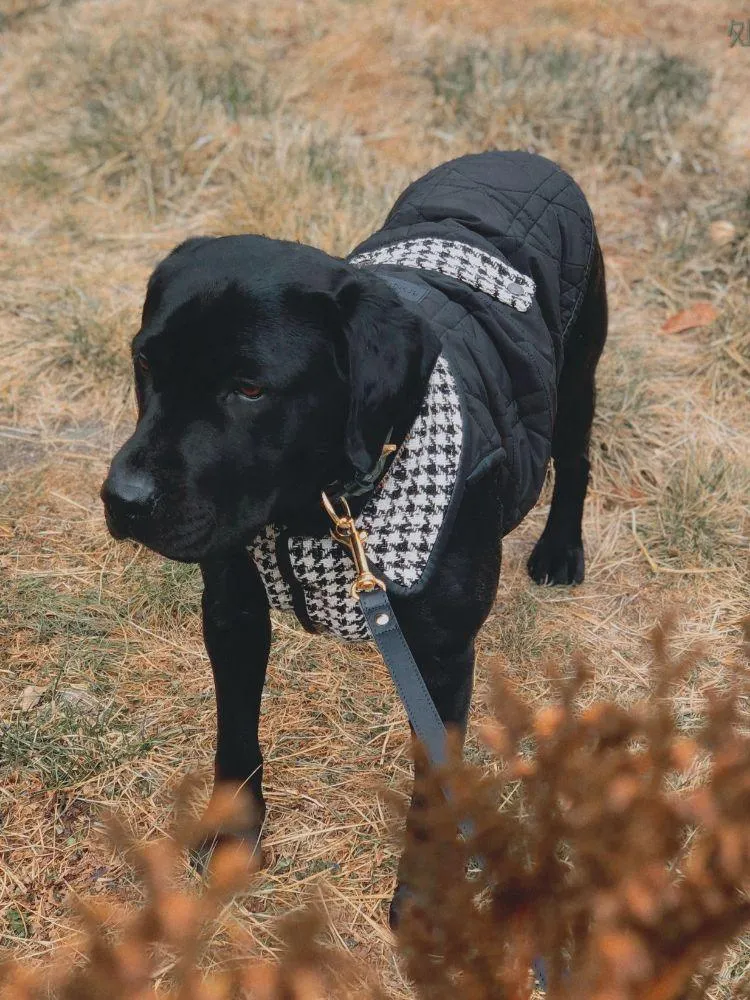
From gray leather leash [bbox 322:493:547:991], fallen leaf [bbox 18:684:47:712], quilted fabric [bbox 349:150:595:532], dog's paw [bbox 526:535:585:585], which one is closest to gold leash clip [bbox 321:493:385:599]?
gray leather leash [bbox 322:493:547:991]

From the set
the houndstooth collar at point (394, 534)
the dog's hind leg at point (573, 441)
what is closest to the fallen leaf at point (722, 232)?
the dog's hind leg at point (573, 441)

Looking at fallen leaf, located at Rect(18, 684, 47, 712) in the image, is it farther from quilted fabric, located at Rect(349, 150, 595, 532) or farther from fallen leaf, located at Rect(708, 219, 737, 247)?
fallen leaf, located at Rect(708, 219, 737, 247)

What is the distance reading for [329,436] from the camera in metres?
1.97

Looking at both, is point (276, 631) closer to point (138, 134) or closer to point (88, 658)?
point (88, 658)

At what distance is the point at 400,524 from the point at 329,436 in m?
0.23

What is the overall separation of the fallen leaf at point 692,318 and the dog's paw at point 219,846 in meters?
3.12

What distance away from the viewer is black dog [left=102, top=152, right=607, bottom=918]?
6.10 ft

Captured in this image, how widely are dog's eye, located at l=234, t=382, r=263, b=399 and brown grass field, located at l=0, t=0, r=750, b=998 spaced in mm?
1005

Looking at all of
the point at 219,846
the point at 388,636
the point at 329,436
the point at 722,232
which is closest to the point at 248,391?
the point at 329,436

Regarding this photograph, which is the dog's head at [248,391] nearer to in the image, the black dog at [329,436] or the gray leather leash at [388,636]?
the black dog at [329,436]

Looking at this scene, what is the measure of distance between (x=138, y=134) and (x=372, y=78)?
5.84 ft

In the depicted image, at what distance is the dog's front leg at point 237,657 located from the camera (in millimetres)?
2232

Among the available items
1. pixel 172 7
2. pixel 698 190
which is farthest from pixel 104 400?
pixel 172 7

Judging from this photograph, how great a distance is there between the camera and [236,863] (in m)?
0.91
